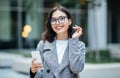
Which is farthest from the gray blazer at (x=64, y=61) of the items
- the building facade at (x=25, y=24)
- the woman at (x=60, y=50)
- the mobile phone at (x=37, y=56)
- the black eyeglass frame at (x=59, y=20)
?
the building facade at (x=25, y=24)

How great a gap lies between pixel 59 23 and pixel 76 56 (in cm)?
40

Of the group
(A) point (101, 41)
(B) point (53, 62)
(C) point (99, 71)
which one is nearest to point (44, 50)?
(B) point (53, 62)

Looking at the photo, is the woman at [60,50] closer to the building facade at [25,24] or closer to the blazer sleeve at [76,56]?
the blazer sleeve at [76,56]

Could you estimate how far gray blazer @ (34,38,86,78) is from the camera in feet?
13.7

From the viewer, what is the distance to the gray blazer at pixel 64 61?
4180 mm

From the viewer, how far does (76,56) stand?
4.17m

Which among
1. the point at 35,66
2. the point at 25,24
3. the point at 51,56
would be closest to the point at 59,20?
the point at 51,56

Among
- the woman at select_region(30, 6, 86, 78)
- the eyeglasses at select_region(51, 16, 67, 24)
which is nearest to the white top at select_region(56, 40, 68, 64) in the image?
the woman at select_region(30, 6, 86, 78)

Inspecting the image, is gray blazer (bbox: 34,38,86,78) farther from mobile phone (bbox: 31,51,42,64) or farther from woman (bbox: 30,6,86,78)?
mobile phone (bbox: 31,51,42,64)

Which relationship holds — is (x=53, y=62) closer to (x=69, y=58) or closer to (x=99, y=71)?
(x=69, y=58)

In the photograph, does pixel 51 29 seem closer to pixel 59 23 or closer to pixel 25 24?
pixel 59 23

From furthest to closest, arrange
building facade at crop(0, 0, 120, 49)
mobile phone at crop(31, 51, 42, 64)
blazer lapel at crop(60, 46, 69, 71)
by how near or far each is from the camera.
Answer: building facade at crop(0, 0, 120, 49), blazer lapel at crop(60, 46, 69, 71), mobile phone at crop(31, 51, 42, 64)

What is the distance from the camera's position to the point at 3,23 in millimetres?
27781

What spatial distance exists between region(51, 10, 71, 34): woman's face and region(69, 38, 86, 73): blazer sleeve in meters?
0.15
